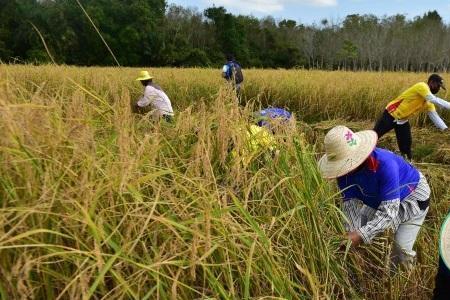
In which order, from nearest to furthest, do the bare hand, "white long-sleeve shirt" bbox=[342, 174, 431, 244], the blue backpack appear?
1. the bare hand
2. the blue backpack
3. "white long-sleeve shirt" bbox=[342, 174, 431, 244]

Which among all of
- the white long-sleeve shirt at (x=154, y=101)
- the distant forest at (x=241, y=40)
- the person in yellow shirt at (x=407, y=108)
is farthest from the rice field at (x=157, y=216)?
the distant forest at (x=241, y=40)

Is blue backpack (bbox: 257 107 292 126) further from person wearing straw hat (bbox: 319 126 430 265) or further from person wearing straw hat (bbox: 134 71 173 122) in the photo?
person wearing straw hat (bbox: 134 71 173 122)

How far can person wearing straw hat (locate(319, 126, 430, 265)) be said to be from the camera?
7.25 feet

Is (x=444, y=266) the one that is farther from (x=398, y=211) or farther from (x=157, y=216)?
(x=157, y=216)

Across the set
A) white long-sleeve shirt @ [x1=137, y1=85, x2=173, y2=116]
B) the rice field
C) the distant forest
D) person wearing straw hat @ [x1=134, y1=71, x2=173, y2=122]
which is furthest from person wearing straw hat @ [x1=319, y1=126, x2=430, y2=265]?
the distant forest

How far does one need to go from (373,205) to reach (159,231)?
1484 mm

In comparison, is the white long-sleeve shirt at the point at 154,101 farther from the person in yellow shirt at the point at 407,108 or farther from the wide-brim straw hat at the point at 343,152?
the person in yellow shirt at the point at 407,108

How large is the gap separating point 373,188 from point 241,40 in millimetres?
42027

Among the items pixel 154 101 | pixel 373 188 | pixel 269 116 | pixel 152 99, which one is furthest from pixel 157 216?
pixel 154 101

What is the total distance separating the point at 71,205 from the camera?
1228 millimetres

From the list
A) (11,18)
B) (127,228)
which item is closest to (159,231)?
(127,228)

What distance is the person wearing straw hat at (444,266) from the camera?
4.91 feet

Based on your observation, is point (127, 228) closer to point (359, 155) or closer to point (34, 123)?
point (34, 123)

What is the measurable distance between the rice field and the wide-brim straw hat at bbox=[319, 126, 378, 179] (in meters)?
0.19
